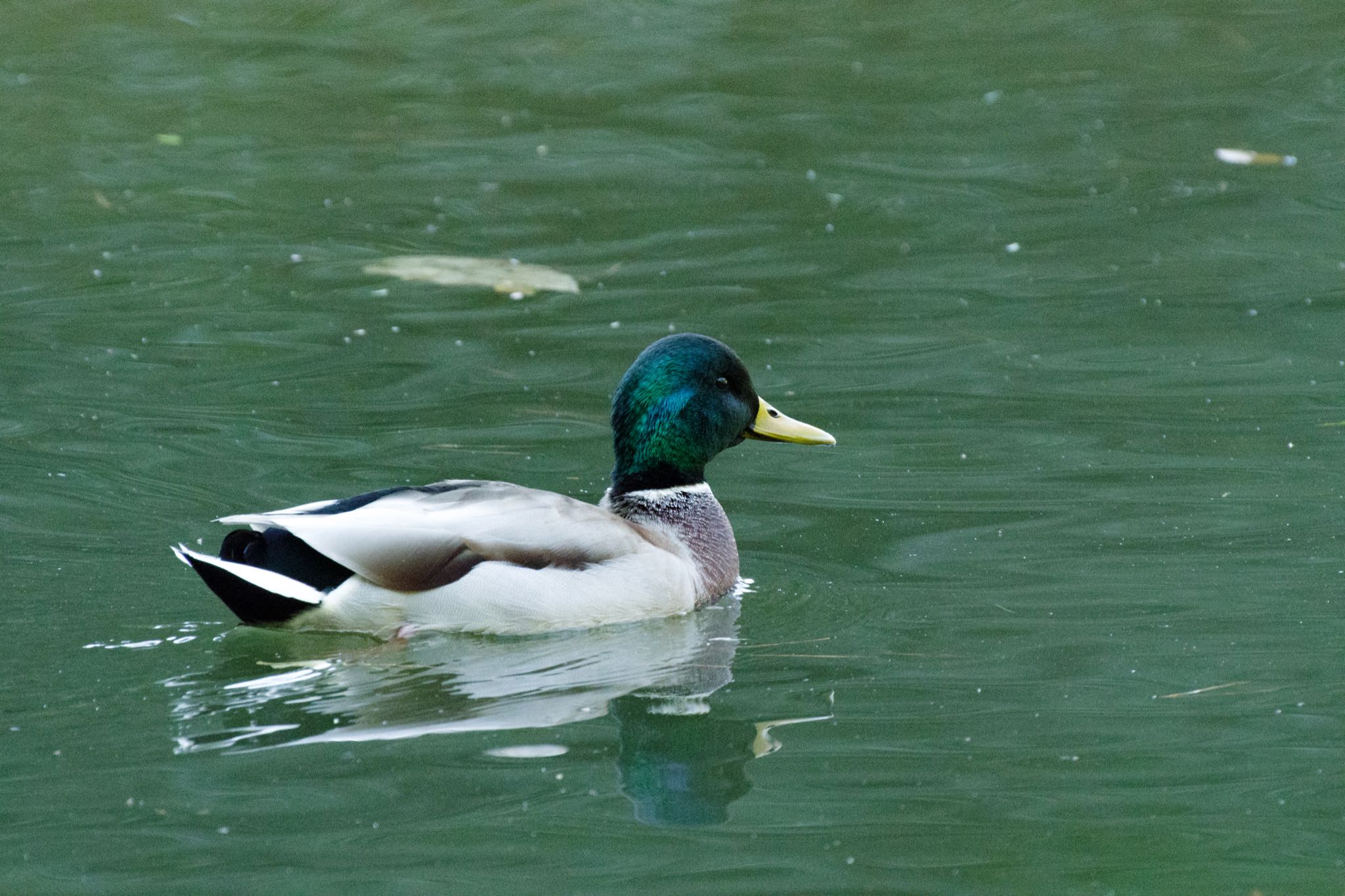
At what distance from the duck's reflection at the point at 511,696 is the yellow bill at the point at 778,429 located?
0.92m

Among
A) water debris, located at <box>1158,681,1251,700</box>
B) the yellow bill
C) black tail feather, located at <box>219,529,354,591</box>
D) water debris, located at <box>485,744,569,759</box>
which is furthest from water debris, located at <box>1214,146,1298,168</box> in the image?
water debris, located at <box>485,744,569,759</box>

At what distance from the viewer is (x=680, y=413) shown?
23.8 ft

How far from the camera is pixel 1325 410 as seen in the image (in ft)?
27.6

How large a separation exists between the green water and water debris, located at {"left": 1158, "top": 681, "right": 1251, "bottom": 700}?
0.9 inches

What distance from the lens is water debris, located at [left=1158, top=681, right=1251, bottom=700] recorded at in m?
5.64

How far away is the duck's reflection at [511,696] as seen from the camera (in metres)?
5.23

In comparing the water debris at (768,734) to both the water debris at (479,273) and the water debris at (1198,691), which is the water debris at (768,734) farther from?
the water debris at (479,273)

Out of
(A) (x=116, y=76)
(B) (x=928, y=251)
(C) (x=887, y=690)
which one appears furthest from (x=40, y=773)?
(A) (x=116, y=76)

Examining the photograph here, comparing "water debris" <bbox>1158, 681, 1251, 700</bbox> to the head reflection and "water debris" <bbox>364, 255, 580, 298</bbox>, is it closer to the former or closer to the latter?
the head reflection

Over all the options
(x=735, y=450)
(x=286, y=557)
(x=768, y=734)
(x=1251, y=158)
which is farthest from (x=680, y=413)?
(x=1251, y=158)

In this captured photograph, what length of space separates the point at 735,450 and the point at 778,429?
4.05ft

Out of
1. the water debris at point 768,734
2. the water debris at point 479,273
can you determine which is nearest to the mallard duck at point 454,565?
the water debris at point 768,734

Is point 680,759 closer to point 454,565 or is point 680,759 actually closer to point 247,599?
point 454,565

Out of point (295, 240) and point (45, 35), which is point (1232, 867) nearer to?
point (295, 240)
